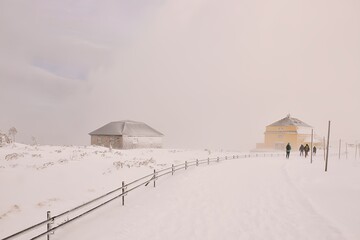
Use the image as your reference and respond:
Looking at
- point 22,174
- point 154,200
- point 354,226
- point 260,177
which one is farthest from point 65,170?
point 354,226

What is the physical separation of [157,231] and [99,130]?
1717 inches

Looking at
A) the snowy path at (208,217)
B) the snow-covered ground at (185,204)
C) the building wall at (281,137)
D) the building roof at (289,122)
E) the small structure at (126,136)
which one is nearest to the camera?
the snowy path at (208,217)

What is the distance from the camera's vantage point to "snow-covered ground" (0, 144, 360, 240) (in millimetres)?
9648

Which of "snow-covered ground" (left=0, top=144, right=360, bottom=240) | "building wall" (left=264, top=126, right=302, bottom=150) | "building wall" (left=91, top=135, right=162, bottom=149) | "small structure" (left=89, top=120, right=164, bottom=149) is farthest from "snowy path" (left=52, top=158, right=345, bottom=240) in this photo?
"building wall" (left=264, top=126, right=302, bottom=150)

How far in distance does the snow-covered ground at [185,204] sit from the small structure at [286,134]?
3825 centimetres

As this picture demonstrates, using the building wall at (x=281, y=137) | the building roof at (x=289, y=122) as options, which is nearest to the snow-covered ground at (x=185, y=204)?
the building wall at (x=281, y=137)

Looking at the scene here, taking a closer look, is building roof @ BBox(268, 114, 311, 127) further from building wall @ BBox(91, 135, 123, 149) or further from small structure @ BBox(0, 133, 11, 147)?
small structure @ BBox(0, 133, 11, 147)

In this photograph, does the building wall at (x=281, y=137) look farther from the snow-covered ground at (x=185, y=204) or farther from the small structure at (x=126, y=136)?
the snow-covered ground at (x=185, y=204)

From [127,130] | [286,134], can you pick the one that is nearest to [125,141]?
[127,130]

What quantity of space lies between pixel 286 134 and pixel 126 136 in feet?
120

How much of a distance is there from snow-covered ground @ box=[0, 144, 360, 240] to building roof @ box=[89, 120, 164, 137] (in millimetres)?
23086

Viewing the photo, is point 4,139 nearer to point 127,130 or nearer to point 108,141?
point 108,141

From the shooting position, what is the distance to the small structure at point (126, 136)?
47938 mm

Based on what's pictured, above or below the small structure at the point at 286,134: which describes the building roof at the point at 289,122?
above
